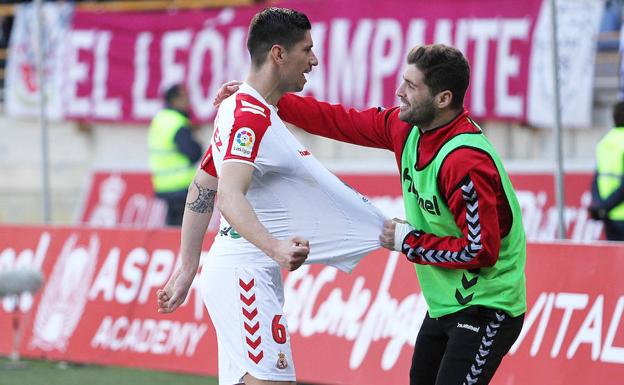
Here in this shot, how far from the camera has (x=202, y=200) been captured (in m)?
5.16

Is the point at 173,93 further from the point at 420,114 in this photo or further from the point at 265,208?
the point at 420,114

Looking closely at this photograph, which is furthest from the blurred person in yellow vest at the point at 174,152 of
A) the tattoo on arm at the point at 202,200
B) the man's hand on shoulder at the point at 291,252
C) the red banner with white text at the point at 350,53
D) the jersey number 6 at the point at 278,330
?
the man's hand on shoulder at the point at 291,252

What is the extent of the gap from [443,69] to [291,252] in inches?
37.5

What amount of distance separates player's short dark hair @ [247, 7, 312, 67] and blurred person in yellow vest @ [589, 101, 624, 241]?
508cm

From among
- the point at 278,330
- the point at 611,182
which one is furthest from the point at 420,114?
the point at 611,182

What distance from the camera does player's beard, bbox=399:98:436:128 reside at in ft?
15.8

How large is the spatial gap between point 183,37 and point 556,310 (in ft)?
32.0

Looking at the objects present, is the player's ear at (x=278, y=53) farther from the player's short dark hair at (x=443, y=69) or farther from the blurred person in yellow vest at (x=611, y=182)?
the blurred person in yellow vest at (x=611, y=182)

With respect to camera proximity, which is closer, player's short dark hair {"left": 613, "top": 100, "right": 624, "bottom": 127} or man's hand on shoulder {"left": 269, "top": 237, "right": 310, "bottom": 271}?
man's hand on shoulder {"left": 269, "top": 237, "right": 310, "bottom": 271}

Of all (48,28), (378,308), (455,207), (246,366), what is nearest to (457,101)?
(455,207)

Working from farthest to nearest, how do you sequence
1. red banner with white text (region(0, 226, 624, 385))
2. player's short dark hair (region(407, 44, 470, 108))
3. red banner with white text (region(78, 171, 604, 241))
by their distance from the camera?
red banner with white text (region(78, 171, 604, 241)), red banner with white text (region(0, 226, 624, 385)), player's short dark hair (region(407, 44, 470, 108))

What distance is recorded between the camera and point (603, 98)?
12.7m

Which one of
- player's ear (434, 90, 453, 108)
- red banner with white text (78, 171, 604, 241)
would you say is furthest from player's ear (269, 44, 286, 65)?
red banner with white text (78, 171, 604, 241)

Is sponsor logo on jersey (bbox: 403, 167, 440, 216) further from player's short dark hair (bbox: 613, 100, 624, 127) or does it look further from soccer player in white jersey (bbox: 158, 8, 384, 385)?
player's short dark hair (bbox: 613, 100, 624, 127)
